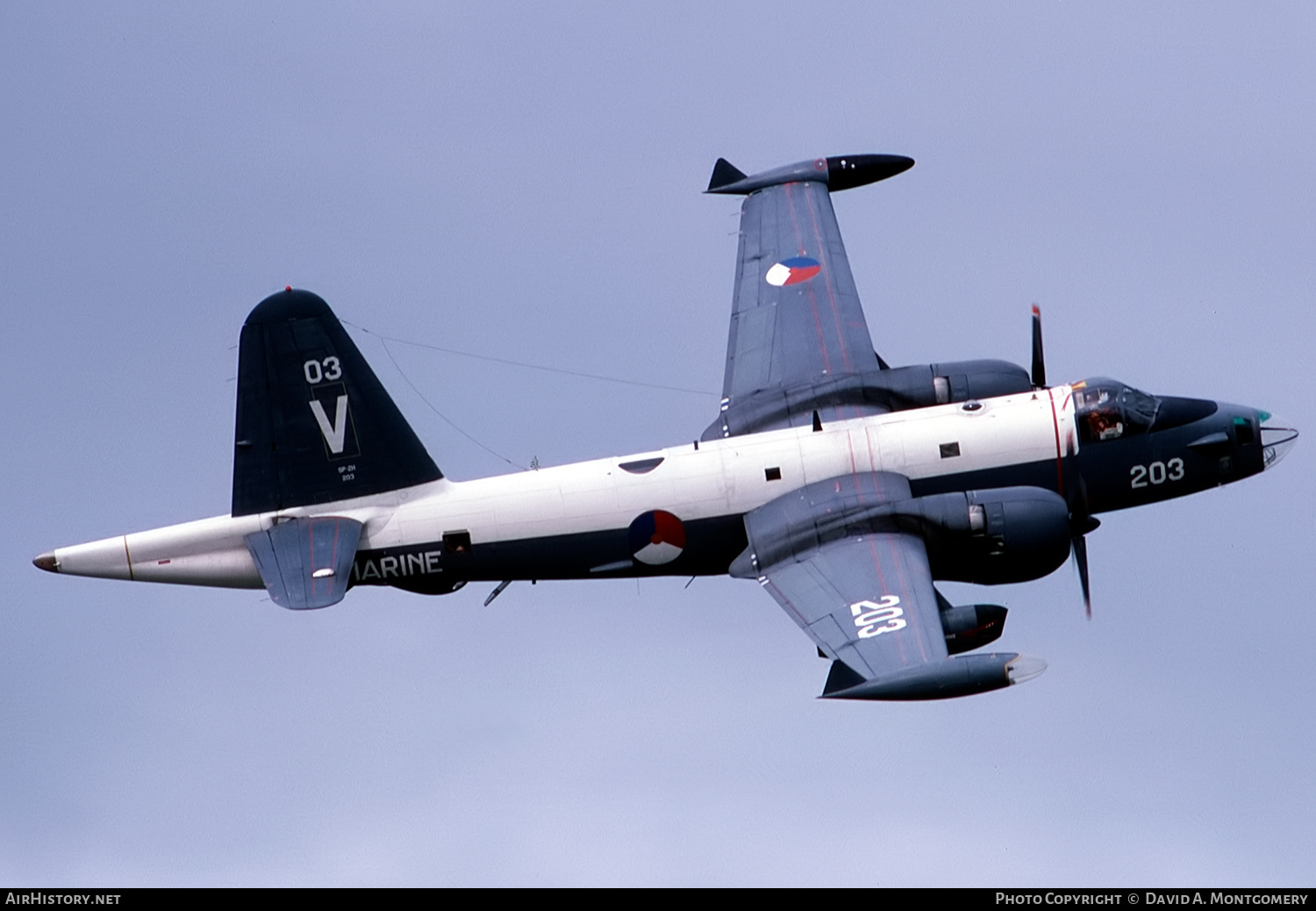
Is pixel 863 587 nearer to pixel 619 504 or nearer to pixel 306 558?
pixel 619 504

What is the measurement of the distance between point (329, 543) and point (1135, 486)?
18041 millimetres

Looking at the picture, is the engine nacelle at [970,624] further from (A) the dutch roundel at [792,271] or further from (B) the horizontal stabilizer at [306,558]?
(B) the horizontal stabilizer at [306,558]

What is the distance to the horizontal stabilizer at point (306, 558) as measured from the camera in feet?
168

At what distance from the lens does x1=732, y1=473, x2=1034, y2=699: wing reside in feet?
156

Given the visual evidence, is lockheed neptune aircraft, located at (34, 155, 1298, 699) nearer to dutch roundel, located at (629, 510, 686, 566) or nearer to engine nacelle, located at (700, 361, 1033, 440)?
dutch roundel, located at (629, 510, 686, 566)

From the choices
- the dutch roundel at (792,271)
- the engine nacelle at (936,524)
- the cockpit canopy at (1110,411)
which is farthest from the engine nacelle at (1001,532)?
the dutch roundel at (792,271)

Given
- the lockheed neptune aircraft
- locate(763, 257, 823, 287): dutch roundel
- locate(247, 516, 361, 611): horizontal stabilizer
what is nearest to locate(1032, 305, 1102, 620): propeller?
the lockheed neptune aircraft

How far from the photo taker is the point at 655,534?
52.3 m

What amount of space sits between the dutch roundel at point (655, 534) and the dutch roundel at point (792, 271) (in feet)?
27.3

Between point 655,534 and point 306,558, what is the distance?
25.2 ft

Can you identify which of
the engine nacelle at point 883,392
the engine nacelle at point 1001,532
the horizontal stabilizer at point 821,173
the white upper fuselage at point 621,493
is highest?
the horizontal stabilizer at point 821,173

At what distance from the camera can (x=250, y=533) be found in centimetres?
5247
